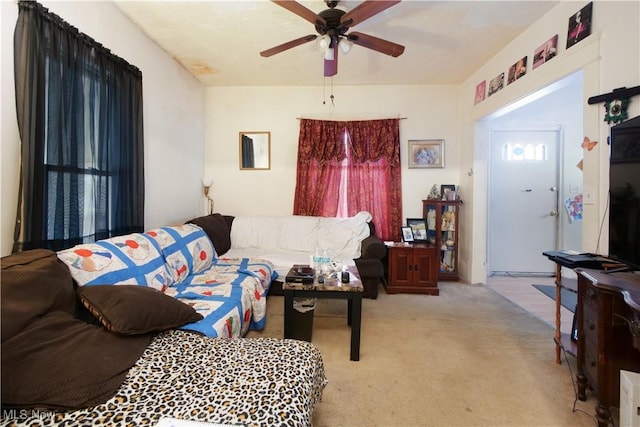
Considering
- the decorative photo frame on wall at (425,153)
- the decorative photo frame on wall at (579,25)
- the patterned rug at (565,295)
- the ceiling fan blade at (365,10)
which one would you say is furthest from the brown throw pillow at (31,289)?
the patterned rug at (565,295)

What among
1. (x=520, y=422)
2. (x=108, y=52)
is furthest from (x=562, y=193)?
(x=108, y=52)

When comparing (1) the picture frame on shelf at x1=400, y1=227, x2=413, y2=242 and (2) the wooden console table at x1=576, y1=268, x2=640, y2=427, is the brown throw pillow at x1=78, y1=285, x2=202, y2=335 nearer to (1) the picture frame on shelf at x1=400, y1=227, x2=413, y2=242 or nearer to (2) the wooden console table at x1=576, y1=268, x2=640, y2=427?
(2) the wooden console table at x1=576, y1=268, x2=640, y2=427

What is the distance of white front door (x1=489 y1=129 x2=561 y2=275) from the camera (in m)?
3.78

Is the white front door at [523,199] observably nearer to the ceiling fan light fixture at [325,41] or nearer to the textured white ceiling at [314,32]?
the textured white ceiling at [314,32]

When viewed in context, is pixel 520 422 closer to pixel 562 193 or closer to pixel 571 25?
pixel 571 25

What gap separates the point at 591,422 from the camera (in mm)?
1406

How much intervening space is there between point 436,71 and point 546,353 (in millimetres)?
3176

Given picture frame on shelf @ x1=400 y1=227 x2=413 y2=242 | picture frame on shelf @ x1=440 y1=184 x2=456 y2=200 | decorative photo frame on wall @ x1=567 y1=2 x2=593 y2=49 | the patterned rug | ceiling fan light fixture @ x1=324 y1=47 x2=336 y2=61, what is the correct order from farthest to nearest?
picture frame on shelf @ x1=440 y1=184 x2=456 y2=200
picture frame on shelf @ x1=400 y1=227 x2=413 y2=242
the patterned rug
ceiling fan light fixture @ x1=324 y1=47 x2=336 y2=61
decorative photo frame on wall @ x1=567 y1=2 x2=593 y2=49

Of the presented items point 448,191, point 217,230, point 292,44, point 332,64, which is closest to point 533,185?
point 448,191

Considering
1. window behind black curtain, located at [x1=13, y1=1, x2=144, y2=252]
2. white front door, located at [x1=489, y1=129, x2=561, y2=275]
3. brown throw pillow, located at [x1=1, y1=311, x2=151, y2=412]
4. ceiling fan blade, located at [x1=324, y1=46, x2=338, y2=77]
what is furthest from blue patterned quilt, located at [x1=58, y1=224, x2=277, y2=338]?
white front door, located at [x1=489, y1=129, x2=561, y2=275]

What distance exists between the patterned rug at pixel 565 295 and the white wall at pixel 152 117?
4439 millimetres

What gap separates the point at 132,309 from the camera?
126 centimetres

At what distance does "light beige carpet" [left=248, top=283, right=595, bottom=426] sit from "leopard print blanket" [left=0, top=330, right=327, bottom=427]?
47cm

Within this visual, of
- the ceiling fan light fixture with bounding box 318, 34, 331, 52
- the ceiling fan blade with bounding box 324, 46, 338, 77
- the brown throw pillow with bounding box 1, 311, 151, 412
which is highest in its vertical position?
the ceiling fan light fixture with bounding box 318, 34, 331, 52
